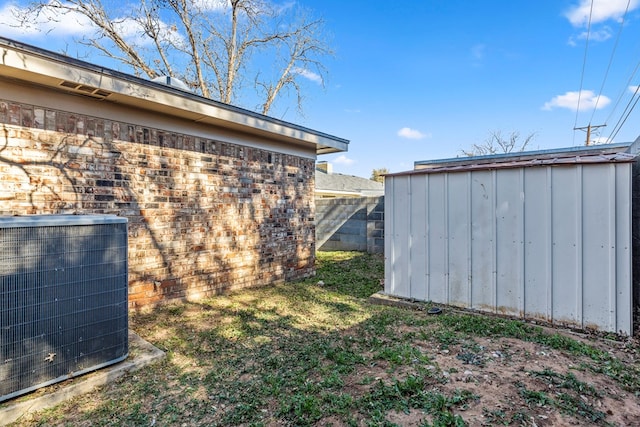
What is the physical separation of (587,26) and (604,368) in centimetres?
1093

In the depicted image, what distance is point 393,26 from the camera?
30.5 ft

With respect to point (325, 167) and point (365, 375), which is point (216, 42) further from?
point (365, 375)

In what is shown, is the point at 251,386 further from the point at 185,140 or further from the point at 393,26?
the point at 393,26

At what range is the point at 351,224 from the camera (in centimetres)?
923

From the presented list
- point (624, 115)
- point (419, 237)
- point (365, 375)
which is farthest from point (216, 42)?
point (624, 115)

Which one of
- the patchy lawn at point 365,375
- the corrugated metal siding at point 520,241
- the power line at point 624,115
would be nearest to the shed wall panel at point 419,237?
the corrugated metal siding at point 520,241

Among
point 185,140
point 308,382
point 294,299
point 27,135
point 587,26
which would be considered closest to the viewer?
point 308,382

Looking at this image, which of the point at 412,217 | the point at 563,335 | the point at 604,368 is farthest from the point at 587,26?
the point at 604,368

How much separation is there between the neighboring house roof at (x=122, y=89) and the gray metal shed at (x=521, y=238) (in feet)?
7.55

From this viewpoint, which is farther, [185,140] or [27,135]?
[185,140]

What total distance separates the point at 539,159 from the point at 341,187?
42.3ft

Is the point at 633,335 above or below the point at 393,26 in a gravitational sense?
below

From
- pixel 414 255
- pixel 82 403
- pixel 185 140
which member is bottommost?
pixel 82 403

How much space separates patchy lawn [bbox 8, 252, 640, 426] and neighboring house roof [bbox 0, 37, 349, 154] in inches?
103
